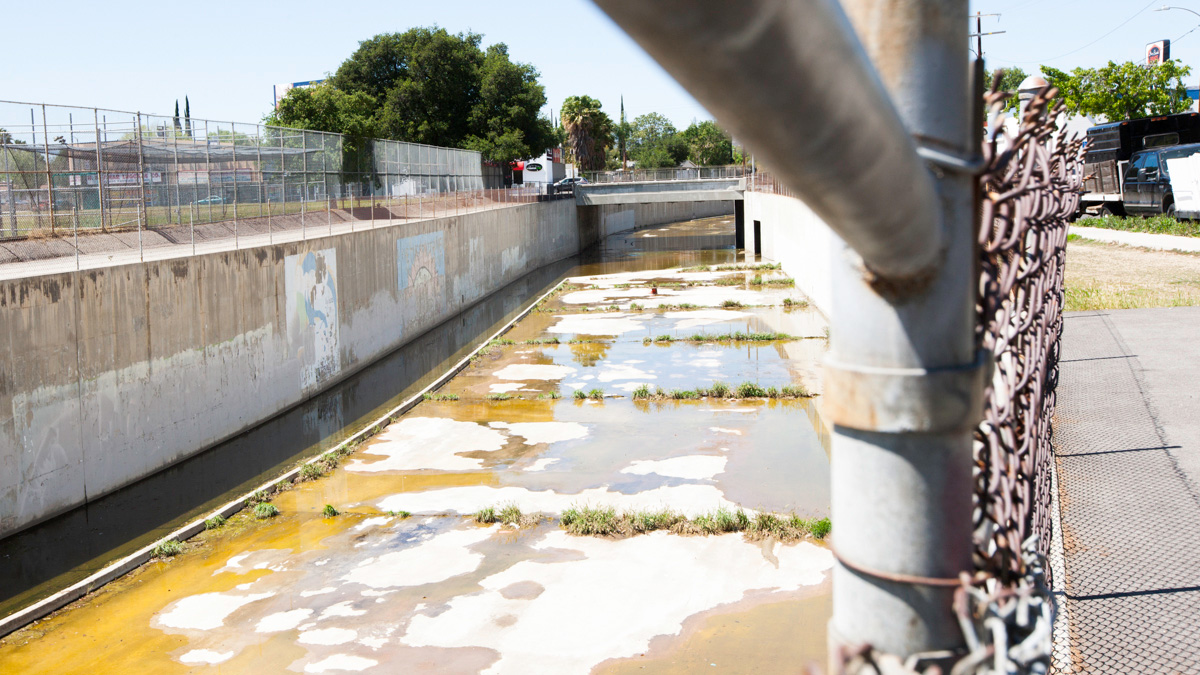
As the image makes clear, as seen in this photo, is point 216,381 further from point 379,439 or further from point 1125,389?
point 1125,389

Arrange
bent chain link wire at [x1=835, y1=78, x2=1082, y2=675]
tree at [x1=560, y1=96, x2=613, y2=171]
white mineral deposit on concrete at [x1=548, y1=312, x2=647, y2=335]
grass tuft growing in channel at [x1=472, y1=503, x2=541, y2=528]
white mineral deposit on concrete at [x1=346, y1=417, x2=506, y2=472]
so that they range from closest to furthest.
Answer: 1. bent chain link wire at [x1=835, y1=78, x2=1082, y2=675]
2. grass tuft growing in channel at [x1=472, y1=503, x2=541, y2=528]
3. white mineral deposit on concrete at [x1=346, y1=417, x2=506, y2=472]
4. white mineral deposit on concrete at [x1=548, y1=312, x2=647, y2=335]
5. tree at [x1=560, y1=96, x2=613, y2=171]

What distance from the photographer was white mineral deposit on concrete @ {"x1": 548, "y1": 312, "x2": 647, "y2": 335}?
2967cm

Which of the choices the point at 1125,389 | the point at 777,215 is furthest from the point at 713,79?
the point at 777,215

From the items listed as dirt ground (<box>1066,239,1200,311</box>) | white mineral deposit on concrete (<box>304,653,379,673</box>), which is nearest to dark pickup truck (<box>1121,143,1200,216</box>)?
dirt ground (<box>1066,239,1200,311</box>)

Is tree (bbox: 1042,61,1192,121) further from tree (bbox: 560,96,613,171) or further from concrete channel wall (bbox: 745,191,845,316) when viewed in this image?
tree (bbox: 560,96,613,171)

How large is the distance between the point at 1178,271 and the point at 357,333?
2075cm

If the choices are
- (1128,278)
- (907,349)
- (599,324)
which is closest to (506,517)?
(907,349)

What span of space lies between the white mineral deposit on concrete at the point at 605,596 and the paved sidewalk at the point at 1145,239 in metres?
20.9

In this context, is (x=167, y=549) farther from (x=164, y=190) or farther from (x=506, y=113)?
(x=506, y=113)

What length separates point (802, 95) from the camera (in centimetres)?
105

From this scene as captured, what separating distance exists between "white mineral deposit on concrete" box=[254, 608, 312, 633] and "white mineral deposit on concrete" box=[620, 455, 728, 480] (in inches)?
240

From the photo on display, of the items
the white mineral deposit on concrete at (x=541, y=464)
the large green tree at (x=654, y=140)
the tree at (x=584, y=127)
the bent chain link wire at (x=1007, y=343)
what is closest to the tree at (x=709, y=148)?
the large green tree at (x=654, y=140)

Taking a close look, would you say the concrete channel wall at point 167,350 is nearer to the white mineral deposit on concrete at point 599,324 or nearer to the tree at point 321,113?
the white mineral deposit on concrete at point 599,324

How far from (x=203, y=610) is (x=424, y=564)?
256 centimetres
